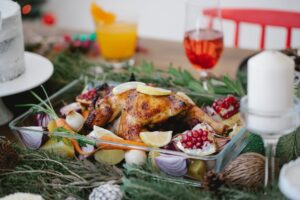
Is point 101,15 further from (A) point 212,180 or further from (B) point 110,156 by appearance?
(A) point 212,180

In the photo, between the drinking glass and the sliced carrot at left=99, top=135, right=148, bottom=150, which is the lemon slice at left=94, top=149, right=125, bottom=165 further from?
the drinking glass

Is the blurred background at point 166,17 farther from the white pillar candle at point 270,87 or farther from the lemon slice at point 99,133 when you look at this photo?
the white pillar candle at point 270,87

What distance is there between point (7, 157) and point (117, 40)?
82 centimetres

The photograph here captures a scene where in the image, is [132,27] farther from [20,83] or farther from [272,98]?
[272,98]

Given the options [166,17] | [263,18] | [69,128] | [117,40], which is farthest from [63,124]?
[166,17]

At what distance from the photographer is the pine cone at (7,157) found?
0.99m

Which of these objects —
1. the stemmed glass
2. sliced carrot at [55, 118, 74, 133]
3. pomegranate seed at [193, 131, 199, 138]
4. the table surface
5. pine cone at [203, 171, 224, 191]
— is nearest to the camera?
pine cone at [203, 171, 224, 191]

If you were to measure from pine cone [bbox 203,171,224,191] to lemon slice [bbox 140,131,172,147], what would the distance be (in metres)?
0.15

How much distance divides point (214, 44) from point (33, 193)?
0.75m

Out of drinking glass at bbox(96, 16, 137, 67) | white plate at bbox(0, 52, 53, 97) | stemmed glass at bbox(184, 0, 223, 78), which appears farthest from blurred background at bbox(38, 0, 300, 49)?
white plate at bbox(0, 52, 53, 97)

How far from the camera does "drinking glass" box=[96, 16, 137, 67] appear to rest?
175 centimetres

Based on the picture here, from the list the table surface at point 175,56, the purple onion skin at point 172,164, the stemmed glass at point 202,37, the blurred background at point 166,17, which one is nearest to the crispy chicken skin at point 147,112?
the purple onion skin at point 172,164

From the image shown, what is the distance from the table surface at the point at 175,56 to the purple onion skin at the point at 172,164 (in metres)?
0.72

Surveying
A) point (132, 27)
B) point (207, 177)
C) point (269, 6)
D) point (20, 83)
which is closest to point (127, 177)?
point (207, 177)
